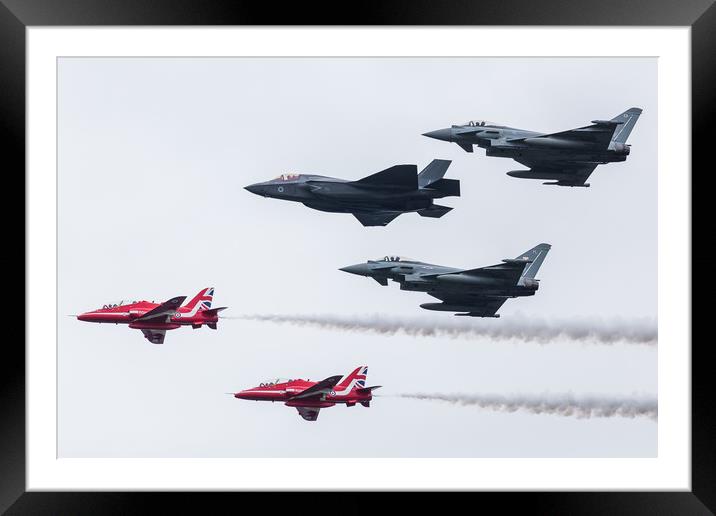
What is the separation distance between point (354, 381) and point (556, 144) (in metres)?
9.34

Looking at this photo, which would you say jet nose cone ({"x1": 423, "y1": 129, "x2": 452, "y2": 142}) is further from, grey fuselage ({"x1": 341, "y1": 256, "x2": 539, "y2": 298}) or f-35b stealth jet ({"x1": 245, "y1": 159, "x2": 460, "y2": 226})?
grey fuselage ({"x1": 341, "y1": 256, "x2": 539, "y2": 298})

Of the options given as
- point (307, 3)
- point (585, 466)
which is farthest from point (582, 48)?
point (585, 466)

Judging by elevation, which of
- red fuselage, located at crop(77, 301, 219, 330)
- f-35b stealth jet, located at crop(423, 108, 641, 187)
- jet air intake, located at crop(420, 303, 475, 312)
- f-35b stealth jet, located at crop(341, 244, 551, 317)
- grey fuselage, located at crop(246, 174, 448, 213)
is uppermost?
f-35b stealth jet, located at crop(423, 108, 641, 187)

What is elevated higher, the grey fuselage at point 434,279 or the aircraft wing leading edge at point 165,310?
the grey fuselage at point 434,279

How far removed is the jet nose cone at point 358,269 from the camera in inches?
1167

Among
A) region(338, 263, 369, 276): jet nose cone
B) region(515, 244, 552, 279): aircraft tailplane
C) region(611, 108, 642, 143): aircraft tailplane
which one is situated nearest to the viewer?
region(611, 108, 642, 143): aircraft tailplane

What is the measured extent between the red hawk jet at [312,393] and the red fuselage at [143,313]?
245 cm

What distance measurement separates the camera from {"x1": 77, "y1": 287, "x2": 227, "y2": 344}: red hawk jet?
1192 inches

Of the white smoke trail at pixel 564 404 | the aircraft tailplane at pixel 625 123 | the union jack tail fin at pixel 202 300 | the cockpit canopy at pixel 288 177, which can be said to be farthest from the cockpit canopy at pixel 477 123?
the union jack tail fin at pixel 202 300

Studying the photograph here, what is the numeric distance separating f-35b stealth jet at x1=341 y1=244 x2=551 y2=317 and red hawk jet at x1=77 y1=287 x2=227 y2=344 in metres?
4.14

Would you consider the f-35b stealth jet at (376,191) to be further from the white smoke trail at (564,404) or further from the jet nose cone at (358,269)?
the white smoke trail at (564,404)

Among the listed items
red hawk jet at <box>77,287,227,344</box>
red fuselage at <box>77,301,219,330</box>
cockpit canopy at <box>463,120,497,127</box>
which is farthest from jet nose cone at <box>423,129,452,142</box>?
red fuselage at <box>77,301,219,330</box>

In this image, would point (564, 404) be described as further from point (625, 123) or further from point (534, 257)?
point (625, 123)

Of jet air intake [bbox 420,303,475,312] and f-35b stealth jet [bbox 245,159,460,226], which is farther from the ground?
f-35b stealth jet [bbox 245,159,460,226]
